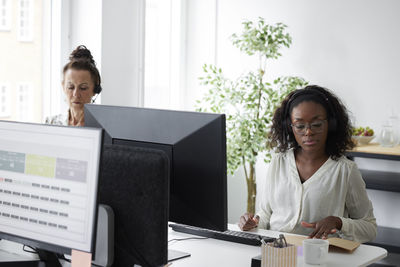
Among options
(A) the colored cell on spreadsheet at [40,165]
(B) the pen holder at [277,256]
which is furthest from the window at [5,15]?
(B) the pen holder at [277,256]

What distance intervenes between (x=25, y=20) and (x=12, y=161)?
6.66 feet

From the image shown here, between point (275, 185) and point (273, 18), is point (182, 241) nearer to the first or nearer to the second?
point (275, 185)

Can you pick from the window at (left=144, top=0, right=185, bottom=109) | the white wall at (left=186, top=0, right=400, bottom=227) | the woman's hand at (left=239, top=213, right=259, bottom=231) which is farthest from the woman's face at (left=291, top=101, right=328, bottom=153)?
the window at (left=144, top=0, right=185, bottom=109)

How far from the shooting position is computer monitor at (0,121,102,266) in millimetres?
1277

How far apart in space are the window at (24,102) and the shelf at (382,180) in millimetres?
2041

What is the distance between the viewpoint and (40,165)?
137 cm

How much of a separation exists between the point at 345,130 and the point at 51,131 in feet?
4.38

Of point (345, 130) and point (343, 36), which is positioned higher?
point (343, 36)

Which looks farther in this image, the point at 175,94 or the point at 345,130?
the point at 175,94

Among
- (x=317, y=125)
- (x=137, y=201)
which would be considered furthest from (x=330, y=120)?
(x=137, y=201)

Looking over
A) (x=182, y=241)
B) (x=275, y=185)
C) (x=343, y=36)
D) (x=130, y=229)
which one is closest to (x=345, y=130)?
(x=275, y=185)

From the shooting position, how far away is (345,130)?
7.54 ft

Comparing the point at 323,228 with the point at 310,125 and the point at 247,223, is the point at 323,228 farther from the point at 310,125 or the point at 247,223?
the point at 310,125

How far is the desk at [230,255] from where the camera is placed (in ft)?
5.78
